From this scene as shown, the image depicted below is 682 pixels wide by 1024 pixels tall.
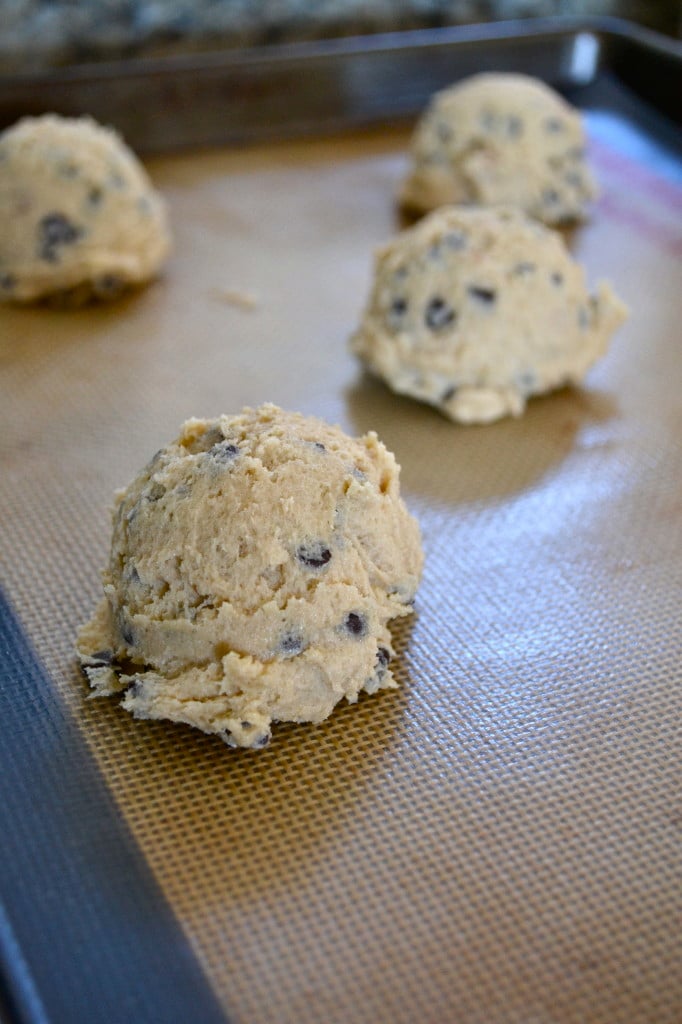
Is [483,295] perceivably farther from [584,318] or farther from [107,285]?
[107,285]

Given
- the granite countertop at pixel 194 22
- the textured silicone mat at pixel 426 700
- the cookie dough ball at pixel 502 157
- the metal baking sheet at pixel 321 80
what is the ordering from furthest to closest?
the granite countertop at pixel 194 22, the metal baking sheet at pixel 321 80, the cookie dough ball at pixel 502 157, the textured silicone mat at pixel 426 700

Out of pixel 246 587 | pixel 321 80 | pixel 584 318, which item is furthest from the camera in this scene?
pixel 321 80

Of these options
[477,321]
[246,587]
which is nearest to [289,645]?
[246,587]

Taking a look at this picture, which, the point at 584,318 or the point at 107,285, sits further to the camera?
the point at 107,285

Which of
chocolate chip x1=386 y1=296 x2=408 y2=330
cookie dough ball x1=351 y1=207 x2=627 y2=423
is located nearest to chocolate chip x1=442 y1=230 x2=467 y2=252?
cookie dough ball x1=351 y1=207 x2=627 y2=423

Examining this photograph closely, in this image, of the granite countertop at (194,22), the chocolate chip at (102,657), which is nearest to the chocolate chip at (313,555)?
the chocolate chip at (102,657)

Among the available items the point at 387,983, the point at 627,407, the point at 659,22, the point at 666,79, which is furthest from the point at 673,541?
the point at 659,22

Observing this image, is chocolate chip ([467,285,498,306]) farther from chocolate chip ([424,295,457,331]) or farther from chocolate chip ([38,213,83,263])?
chocolate chip ([38,213,83,263])

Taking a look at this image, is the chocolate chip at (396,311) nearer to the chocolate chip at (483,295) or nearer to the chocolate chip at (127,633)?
the chocolate chip at (483,295)
